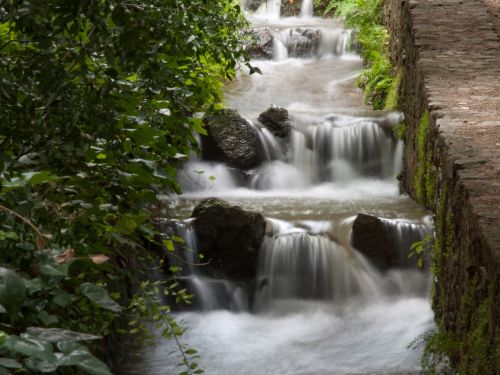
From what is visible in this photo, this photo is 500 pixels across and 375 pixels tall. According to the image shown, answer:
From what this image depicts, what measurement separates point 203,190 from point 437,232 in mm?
4254

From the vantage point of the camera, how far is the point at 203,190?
9953 mm

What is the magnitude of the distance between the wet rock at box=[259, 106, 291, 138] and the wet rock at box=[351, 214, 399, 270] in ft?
10.5

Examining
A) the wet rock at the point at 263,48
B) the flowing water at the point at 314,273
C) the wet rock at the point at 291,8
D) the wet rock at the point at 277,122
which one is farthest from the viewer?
the wet rock at the point at 291,8

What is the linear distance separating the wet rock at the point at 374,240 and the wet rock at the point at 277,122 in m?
3.21

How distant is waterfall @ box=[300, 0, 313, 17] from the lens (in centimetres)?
1912

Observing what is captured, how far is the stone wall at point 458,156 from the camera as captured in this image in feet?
15.3

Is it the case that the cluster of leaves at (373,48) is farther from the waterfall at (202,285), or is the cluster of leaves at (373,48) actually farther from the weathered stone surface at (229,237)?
the waterfall at (202,285)

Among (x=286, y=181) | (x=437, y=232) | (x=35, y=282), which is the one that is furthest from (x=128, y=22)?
(x=286, y=181)

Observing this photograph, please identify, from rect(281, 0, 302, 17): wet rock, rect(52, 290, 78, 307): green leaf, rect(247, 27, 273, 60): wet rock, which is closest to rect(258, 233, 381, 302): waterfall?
rect(52, 290, 78, 307): green leaf

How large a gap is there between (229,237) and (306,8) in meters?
12.5

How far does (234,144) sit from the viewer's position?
34.2 feet

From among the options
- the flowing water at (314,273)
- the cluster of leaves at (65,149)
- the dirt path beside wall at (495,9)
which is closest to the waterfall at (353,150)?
the flowing water at (314,273)

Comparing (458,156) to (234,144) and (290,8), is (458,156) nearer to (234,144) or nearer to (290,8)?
(234,144)

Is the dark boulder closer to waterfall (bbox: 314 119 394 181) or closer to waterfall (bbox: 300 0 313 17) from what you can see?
waterfall (bbox: 314 119 394 181)
